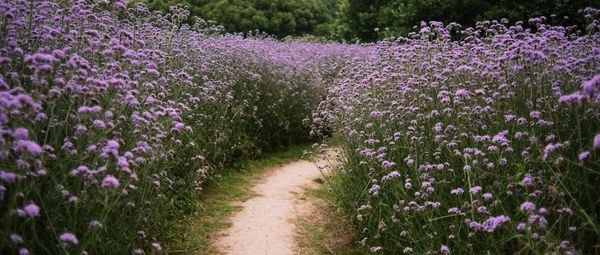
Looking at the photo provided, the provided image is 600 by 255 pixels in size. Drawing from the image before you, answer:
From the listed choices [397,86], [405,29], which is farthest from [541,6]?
[397,86]

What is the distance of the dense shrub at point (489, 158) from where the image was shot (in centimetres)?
275

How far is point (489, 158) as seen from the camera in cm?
349

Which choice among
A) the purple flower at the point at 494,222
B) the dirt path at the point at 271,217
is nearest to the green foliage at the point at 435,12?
the dirt path at the point at 271,217

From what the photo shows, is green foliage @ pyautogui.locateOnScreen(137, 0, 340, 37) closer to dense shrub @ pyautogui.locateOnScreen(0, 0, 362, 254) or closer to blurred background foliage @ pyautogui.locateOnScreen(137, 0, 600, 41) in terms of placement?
blurred background foliage @ pyautogui.locateOnScreen(137, 0, 600, 41)

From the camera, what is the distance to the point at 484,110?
3637mm

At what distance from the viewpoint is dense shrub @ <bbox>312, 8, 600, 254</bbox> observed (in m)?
2.75

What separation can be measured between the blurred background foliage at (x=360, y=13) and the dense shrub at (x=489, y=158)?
3.39 m

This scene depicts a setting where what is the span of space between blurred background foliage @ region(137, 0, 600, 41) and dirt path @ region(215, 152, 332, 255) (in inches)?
132

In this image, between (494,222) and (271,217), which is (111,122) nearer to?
(494,222)

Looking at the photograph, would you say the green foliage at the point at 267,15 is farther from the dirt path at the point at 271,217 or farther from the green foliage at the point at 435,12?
the dirt path at the point at 271,217

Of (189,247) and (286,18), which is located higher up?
(286,18)

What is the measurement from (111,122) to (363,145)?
297 cm

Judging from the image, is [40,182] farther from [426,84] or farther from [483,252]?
[426,84]

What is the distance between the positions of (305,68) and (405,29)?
6.10m
